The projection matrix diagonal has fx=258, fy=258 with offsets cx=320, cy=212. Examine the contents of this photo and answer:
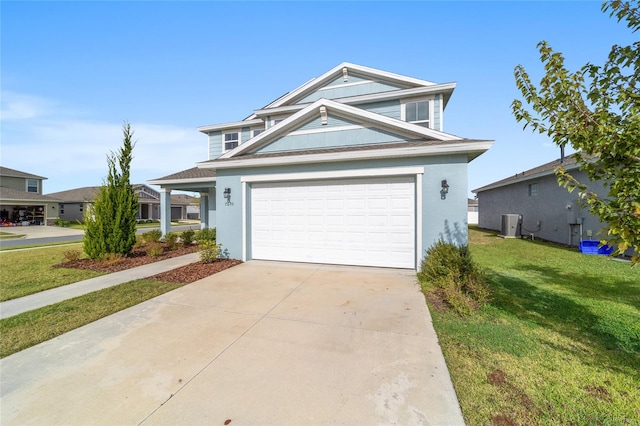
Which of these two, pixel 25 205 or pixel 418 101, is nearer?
pixel 418 101

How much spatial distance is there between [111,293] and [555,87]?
8091mm

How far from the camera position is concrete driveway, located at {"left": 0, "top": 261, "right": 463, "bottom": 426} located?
2279 mm

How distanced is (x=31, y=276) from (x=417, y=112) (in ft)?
45.5

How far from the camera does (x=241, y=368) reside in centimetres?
291

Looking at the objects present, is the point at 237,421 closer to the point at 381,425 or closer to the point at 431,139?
the point at 381,425

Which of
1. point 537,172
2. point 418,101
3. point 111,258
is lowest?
point 111,258

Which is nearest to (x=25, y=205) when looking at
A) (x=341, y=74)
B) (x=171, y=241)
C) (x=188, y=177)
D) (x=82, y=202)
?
(x=82, y=202)

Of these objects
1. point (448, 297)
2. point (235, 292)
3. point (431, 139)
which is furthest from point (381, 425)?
point (431, 139)

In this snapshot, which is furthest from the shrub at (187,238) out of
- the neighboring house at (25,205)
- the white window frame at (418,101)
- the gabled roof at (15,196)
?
the neighboring house at (25,205)

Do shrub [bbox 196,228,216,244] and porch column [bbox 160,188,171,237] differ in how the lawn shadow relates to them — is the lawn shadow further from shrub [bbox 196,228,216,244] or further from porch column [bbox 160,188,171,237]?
porch column [bbox 160,188,171,237]

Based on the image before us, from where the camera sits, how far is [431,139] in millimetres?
7488

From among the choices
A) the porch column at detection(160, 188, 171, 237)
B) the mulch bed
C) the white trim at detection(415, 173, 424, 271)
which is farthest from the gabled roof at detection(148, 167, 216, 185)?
the white trim at detection(415, 173, 424, 271)

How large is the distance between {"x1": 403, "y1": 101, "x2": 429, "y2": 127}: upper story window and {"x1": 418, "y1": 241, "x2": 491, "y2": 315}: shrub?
6105 mm

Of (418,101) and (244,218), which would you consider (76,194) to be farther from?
(418,101)
